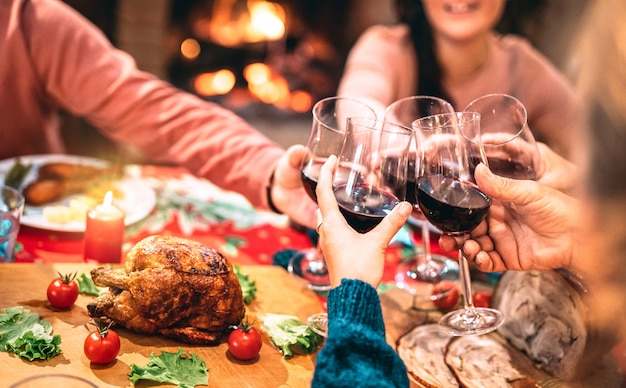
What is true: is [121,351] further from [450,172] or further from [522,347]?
[522,347]

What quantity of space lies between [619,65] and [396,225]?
61 cm

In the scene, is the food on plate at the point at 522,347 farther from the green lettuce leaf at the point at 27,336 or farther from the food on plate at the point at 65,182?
the food on plate at the point at 65,182

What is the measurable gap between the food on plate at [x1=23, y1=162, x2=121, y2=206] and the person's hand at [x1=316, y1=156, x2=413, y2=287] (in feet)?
3.41

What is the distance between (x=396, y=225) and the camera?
1.23 metres

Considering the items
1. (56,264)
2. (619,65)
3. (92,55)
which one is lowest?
(56,264)

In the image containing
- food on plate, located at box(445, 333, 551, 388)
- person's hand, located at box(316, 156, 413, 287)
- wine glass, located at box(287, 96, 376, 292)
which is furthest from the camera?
wine glass, located at box(287, 96, 376, 292)

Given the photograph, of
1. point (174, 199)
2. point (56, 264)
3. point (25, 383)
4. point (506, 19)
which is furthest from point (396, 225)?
point (506, 19)

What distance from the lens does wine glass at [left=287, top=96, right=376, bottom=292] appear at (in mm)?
1530

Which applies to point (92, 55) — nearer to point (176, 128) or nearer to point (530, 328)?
point (176, 128)

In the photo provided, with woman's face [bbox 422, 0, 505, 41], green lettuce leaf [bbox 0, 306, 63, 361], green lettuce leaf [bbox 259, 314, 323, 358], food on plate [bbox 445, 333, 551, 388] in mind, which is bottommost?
green lettuce leaf [bbox 0, 306, 63, 361]

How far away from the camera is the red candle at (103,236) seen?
1.64 metres

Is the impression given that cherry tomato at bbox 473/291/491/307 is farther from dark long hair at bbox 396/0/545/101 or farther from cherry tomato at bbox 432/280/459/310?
dark long hair at bbox 396/0/545/101

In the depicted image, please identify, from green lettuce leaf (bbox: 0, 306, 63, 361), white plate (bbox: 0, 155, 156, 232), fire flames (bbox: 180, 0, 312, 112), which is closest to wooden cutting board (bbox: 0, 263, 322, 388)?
green lettuce leaf (bbox: 0, 306, 63, 361)

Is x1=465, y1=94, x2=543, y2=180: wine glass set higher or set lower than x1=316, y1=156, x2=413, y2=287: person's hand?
higher
